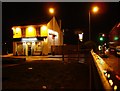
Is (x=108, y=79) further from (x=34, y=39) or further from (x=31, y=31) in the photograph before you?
(x=31, y=31)

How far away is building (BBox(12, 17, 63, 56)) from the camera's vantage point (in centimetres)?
3834

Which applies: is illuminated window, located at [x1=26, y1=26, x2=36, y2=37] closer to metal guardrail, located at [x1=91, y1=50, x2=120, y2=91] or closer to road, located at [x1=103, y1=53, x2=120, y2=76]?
road, located at [x1=103, y1=53, x2=120, y2=76]

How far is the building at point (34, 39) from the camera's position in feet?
126

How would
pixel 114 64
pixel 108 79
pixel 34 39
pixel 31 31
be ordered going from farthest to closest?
pixel 31 31 → pixel 34 39 → pixel 114 64 → pixel 108 79

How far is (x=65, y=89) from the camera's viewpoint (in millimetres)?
8656

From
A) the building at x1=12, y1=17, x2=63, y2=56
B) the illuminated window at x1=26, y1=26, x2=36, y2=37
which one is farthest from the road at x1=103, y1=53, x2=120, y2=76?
the illuminated window at x1=26, y1=26, x2=36, y2=37

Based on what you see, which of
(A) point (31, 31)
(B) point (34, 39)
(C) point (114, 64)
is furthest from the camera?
(A) point (31, 31)

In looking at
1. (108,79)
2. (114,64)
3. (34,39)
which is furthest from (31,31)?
(108,79)

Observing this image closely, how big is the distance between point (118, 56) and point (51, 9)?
463 inches

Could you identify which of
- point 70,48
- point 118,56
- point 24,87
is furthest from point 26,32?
point 24,87

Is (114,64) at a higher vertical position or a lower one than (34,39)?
lower

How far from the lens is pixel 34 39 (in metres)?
38.7

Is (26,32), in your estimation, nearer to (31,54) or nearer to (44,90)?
(31,54)

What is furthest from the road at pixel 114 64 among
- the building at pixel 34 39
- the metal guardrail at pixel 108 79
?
the building at pixel 34 39
